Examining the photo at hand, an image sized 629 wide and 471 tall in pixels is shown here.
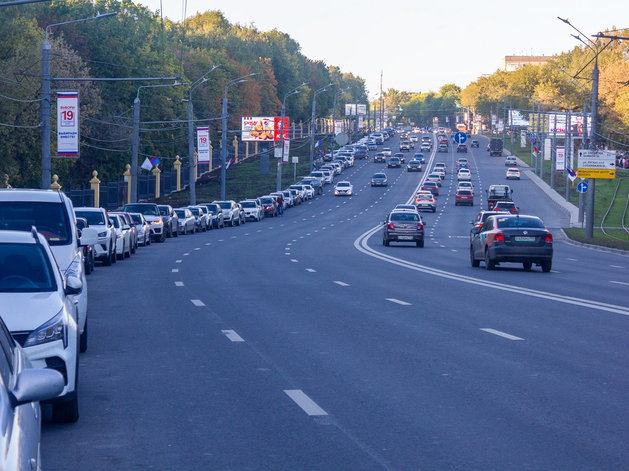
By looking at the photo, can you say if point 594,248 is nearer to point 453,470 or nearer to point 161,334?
point 161,334

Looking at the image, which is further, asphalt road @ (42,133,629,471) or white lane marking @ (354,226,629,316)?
white lane marking @ (354,226,629,316)

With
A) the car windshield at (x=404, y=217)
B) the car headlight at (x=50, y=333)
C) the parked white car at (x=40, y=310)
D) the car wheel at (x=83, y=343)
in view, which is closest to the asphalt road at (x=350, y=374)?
the car wheel at (x=83, y=343)

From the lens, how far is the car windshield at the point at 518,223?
25844mm

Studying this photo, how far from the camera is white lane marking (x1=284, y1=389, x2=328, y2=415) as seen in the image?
803cm

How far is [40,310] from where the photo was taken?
7.54 metres

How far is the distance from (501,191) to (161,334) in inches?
2407

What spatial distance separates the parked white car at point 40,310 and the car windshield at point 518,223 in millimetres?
18745

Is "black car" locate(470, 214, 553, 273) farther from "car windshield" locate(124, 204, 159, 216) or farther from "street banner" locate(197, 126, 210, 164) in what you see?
"street banner" locate(197, 126, 210, 164)

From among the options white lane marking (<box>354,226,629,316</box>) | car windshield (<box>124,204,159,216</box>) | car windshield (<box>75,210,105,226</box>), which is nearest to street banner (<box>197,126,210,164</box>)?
car windshield (<box>124,204,159,216</box>)

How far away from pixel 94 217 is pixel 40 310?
21013 mm

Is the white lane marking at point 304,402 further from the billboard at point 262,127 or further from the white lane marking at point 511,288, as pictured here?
the billboard at point 262,127

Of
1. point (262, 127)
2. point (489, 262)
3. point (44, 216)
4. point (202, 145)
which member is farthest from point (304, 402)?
point (262, 127)

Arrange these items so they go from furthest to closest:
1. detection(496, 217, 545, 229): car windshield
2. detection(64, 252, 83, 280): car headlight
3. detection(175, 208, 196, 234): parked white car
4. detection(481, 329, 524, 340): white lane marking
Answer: detection(175, 208, 196, 234): parked white car < detection(496, 217, 545, 229): car windshield < detection(481, 329, 524, 340): white lane marking < detection(64, 252, 83, 280): car headlight

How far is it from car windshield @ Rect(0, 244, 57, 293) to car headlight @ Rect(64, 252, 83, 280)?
308 cm
